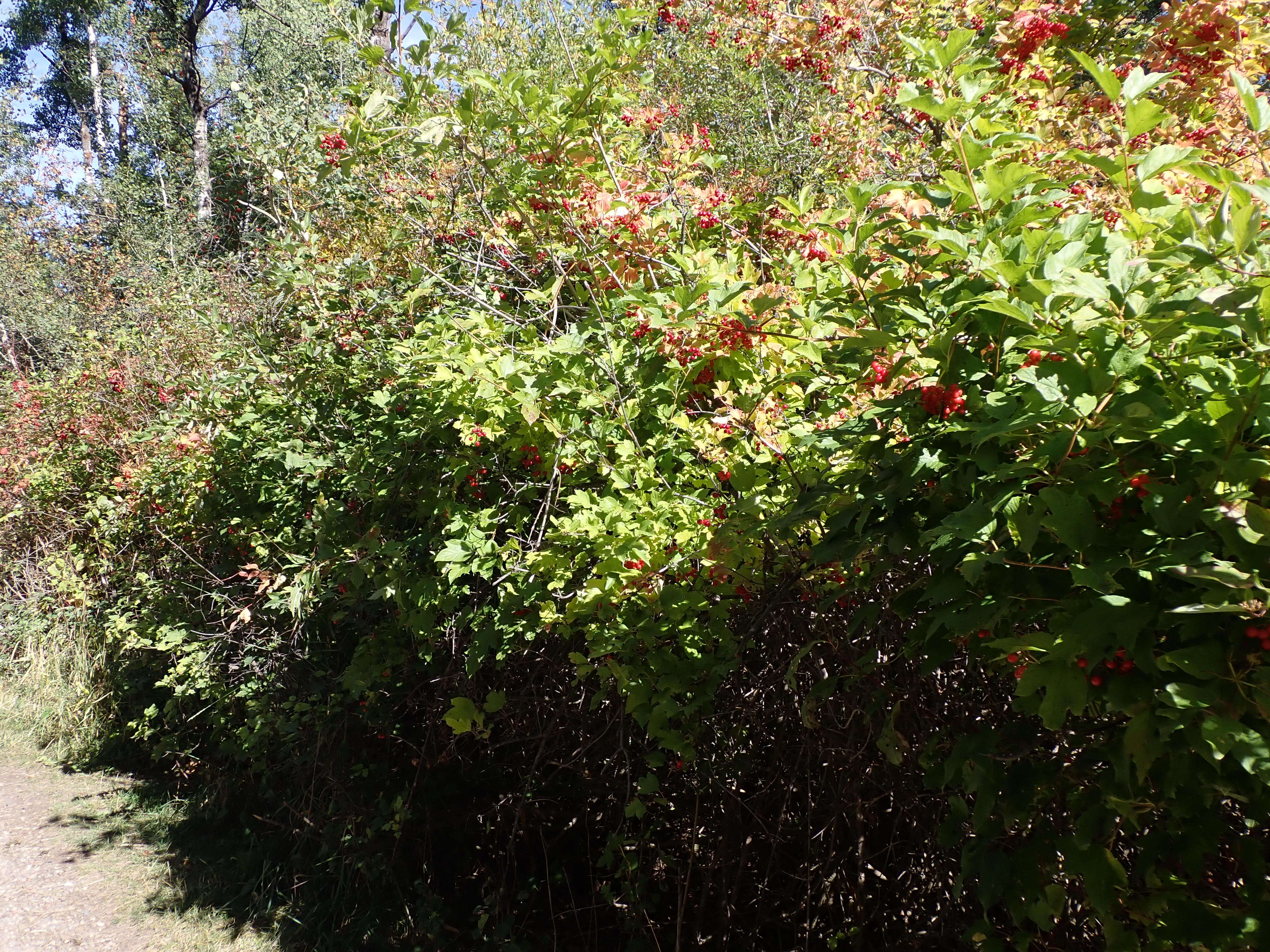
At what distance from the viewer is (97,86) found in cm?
2286

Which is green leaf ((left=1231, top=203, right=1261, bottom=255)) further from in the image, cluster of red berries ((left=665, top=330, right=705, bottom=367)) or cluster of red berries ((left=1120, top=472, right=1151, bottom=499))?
cluster of red berries ((left=665, top=330, right=705, bottom=367))

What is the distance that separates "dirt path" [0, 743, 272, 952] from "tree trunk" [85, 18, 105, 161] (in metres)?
21.8

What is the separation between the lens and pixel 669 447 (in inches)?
96.7

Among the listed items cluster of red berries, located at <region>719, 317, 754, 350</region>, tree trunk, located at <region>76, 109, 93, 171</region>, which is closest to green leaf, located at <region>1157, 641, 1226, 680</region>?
cluster of red berries, located at <region>719, 317, 754, 350</region>

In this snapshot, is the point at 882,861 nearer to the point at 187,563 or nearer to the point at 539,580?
the point at 539,580

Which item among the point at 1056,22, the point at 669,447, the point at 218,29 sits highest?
the point at 218,29

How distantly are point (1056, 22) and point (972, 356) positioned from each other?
2.60 m

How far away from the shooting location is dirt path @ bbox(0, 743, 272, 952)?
13.0 feet

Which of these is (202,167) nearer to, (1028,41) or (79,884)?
(79,884)

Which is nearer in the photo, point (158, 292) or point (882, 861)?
point (882, 861)

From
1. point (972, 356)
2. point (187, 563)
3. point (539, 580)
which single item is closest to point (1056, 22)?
point (972, 356)

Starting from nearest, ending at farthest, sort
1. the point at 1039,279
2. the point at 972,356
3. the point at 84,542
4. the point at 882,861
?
1. the point at 1039,279
2. the point at 972,356
3. the point at 882,861
4. the point at 84,542

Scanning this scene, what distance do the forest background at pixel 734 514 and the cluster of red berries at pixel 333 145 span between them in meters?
0.02

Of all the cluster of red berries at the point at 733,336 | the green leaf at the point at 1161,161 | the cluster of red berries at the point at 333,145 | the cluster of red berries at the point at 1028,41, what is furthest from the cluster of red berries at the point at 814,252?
the cluster of red berries at the point at 333,145
